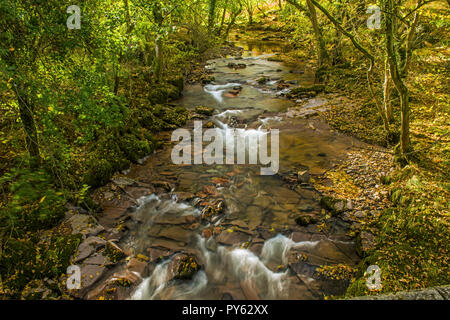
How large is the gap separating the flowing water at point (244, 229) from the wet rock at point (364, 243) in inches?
7.2

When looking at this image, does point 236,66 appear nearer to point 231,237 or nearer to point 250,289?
point 231,237

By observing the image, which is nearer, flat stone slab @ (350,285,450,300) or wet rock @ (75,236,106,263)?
flat stone slab @ (350,285,450,300)

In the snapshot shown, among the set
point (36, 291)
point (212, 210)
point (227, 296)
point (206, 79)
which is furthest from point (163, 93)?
point (227, 296)

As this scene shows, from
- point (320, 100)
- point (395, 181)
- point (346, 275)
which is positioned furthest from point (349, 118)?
point (346, 275)

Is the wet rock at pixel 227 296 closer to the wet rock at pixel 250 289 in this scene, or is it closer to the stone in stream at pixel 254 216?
the wet rock at pixel 250 289

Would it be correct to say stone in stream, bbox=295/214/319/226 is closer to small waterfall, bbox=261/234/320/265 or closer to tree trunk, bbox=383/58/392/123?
small waterfall, bbox=261/234/320/265

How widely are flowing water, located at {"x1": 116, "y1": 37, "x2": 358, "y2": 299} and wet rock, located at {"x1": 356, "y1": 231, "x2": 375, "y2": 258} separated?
18cm

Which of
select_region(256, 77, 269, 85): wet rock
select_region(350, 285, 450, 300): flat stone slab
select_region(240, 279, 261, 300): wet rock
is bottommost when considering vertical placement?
select_region(240, 279, 261, 300): wet rock

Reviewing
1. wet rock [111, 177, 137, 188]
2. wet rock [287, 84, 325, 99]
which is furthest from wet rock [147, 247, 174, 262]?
wet rock [287, 84, 325, 99]

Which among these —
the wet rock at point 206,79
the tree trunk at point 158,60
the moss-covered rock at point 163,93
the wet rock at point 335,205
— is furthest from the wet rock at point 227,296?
the wet rock at point 206,79

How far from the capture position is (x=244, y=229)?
621cm

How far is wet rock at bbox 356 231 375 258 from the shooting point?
502 cm

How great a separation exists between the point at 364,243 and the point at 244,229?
2602mm

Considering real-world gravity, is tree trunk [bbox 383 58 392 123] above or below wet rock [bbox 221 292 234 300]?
above
